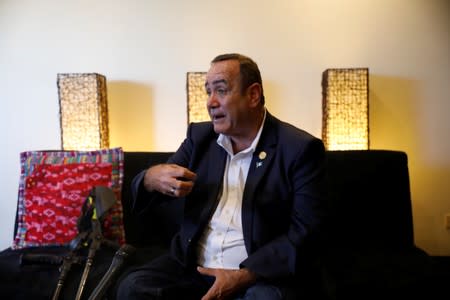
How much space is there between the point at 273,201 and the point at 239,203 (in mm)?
134

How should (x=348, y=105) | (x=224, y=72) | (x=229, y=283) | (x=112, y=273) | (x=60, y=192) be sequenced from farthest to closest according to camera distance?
1. (x=348, y=105)
2. (x=60, y=192)
3. (x=112, y=273)
4. (x=224, y=72)
5. (x=229, y=283)

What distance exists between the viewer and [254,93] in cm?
117

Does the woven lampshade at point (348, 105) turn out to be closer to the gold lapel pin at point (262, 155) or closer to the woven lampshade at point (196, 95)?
the woven lampshade at point (196, 95)

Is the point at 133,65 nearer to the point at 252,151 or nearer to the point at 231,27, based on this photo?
the point at 231,27

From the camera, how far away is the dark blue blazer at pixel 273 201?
1015 mm

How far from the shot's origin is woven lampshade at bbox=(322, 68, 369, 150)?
1.81m

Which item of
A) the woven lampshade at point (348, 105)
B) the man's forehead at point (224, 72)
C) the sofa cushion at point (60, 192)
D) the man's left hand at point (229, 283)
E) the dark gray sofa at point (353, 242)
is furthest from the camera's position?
the woven lampshade at point (348, 105)

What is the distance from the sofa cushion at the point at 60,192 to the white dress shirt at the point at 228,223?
0.64 meters

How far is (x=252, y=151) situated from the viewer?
116 cm

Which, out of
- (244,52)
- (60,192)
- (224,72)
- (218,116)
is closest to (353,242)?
(218,116)

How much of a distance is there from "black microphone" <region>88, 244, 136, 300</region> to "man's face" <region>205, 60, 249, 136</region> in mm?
683

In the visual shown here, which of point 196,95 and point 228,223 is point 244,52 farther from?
point 228,223

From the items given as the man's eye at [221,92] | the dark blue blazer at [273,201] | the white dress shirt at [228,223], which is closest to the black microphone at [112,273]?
the dark blue blazer at [273,201]

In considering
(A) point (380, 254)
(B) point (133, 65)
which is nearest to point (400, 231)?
(A) point (380, 254)
